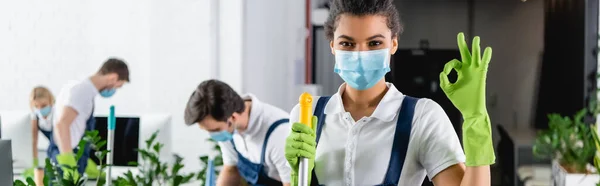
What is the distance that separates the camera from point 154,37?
379 cm

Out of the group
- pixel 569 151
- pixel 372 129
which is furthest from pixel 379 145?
pixel 569 151

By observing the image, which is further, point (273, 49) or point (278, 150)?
point (273, 49)

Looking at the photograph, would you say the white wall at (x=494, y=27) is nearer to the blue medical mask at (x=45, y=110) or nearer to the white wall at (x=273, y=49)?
the white wall at (x=273, y=49)

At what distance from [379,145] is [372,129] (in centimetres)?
4

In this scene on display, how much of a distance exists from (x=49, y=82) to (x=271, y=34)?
1.13m

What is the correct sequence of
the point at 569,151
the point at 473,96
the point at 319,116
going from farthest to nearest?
the point at 569,151, the point at 319,116, the point at 473,96

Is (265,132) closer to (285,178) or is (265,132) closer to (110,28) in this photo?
(285,178)

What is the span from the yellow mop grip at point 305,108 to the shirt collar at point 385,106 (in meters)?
0.15

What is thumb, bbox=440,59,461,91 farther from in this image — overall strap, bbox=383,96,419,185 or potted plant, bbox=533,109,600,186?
potted plant, bbox=533,109,600,186

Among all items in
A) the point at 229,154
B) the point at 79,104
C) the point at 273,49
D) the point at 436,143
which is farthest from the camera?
the point at 273,49

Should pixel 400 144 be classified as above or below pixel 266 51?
below

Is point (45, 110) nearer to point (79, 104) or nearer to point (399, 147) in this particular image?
point (79, 104)

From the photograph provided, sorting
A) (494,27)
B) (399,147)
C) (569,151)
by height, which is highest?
(494,27)

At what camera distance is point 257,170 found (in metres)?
2.34
